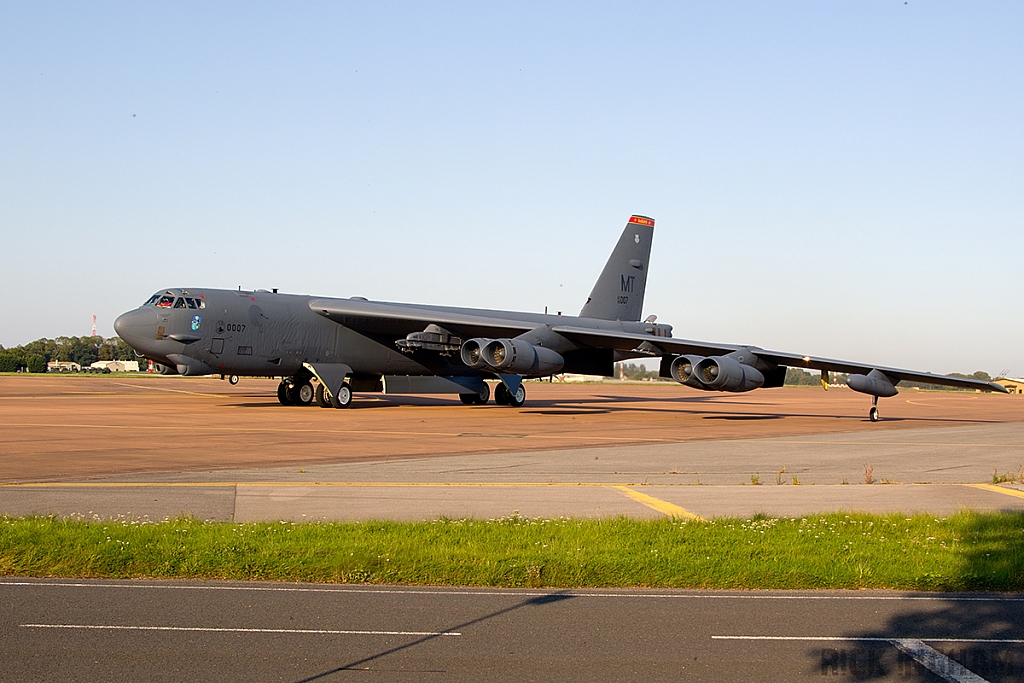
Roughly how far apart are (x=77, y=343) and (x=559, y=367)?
13949 cm

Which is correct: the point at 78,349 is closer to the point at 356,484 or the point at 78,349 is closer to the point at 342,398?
the point at 342,398

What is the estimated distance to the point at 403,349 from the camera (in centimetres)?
3681

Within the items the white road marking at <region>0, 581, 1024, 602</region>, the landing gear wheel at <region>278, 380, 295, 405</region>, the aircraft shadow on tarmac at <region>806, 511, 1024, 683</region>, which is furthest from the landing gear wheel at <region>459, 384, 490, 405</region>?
the white road marking at <region>0, 581, 1024, 602</region>

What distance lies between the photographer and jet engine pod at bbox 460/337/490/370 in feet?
109

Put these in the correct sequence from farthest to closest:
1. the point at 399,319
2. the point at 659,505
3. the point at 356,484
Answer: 1. the point at 399,319
2. the point at 356,484
3. the point at 659,505

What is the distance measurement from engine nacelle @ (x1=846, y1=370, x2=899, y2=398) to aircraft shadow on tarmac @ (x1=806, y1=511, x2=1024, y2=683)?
22.9 m

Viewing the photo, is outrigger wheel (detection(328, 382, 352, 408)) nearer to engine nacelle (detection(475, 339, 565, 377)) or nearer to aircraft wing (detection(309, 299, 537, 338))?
aircraft wing (detection(309, 299, 537, 338))

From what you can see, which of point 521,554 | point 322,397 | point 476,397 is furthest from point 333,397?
point 521,554

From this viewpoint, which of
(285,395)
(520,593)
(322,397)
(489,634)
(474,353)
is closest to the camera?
(489,634)

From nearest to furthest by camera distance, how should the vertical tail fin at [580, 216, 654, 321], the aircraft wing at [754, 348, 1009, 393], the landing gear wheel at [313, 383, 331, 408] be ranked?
the aircraft wing at [754, 348, 1009, 393] → the landing gear wheel at [313, 383, 331, 408] → the vertical tail fin at [580, 216, 654, 321]

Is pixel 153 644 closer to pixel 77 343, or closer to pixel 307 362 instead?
pixel 307 362

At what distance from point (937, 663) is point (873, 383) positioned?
2702 cm

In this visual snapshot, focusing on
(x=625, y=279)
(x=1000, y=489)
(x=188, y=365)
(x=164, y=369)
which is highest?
(x=625, y=279)

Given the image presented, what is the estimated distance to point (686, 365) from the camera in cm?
3162
